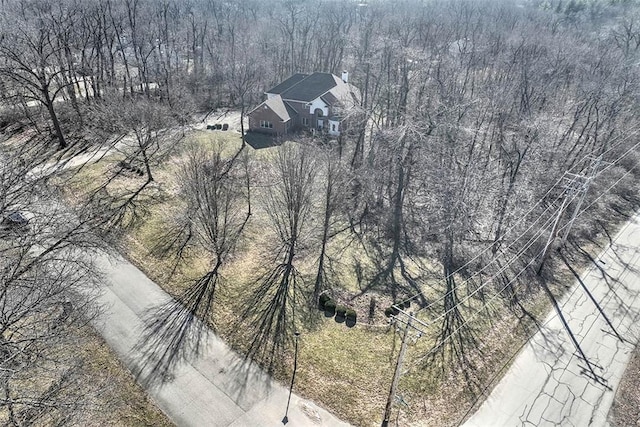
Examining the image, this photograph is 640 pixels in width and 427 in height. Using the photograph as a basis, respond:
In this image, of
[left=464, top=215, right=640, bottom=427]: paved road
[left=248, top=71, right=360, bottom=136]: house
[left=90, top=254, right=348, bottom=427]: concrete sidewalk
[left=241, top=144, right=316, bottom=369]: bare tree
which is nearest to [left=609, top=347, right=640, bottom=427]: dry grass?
[left=464, top=215, right=640, bottom=427]: paved road

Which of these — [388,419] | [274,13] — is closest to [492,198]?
[388,419]

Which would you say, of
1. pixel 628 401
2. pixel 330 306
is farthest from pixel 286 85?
pixel 628 401

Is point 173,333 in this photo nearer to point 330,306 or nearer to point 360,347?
point 330,306

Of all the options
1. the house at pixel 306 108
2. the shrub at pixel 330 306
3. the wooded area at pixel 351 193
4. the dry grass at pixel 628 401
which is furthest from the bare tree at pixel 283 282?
the house at pixel 306 108

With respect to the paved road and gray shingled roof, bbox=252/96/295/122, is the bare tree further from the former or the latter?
gray shingled roof, bbox=252/96/295/122

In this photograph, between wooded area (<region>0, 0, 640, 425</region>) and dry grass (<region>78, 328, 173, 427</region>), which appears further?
wooded area (<region>0, 0, 640, 425</region>)

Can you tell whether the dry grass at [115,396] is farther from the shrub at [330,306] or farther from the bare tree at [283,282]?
the shrub at [330,306]
